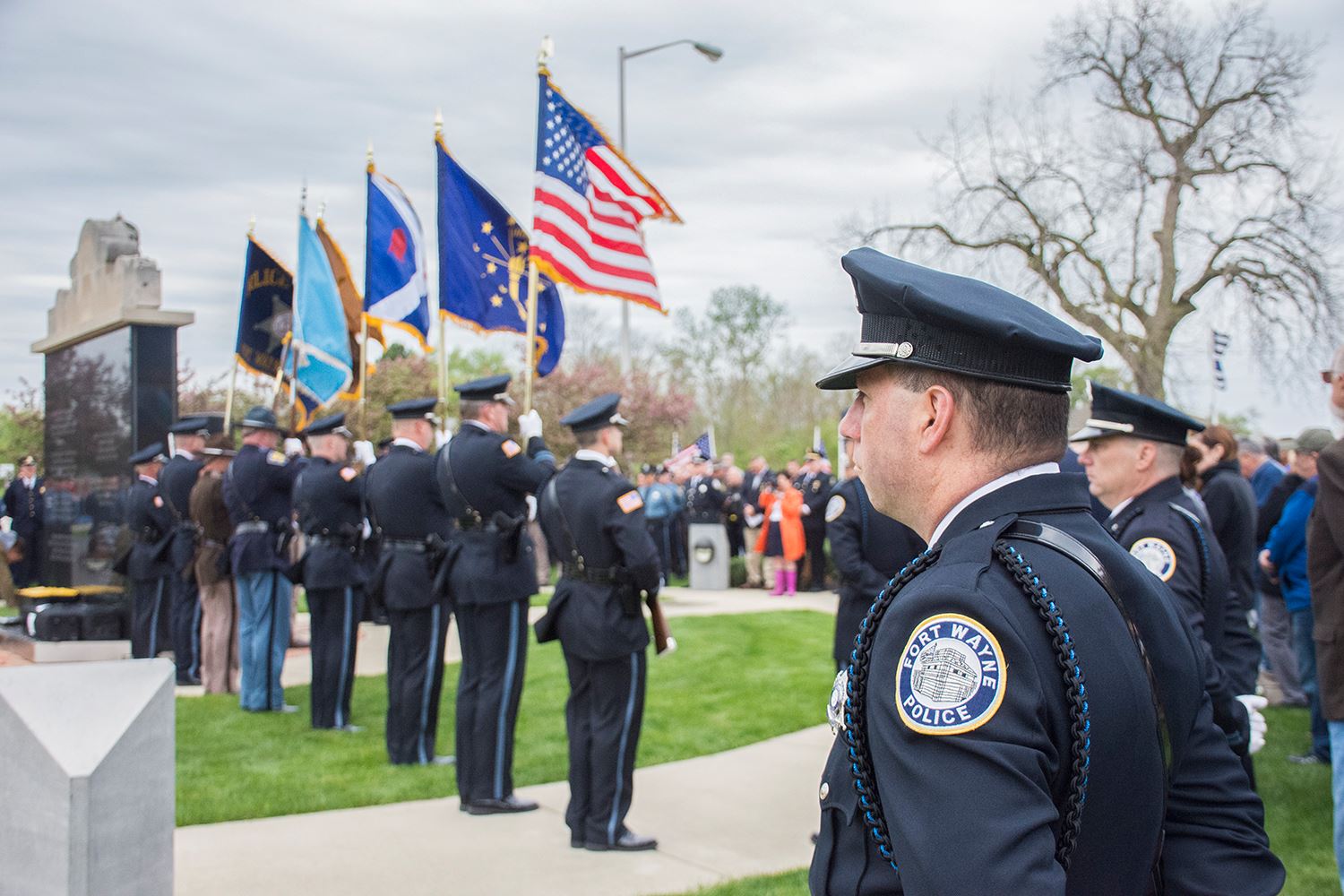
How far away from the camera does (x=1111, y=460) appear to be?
180 inches

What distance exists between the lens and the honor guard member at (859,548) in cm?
588

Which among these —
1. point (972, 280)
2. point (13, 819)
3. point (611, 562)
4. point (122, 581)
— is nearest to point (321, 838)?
point (611, 562)

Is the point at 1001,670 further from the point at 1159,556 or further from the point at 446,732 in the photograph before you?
the point at 446,732

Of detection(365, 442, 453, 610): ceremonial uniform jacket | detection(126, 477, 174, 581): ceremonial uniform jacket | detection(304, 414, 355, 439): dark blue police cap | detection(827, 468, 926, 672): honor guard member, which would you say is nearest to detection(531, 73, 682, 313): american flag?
detection(365, 442, 453, 610): ceremonial uniform jacket

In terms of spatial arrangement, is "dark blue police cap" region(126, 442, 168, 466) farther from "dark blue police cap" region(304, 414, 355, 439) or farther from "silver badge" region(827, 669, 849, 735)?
"silver badge" region(827, 669, 849, 735)

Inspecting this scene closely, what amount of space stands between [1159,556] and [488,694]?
4.00m

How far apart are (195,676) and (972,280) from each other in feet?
35.7

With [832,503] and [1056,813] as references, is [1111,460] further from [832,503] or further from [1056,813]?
[1056,813]

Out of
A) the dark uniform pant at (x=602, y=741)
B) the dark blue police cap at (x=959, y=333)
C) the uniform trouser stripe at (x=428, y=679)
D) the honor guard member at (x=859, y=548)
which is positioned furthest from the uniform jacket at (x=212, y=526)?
the dark blue police cap at (x=959, y=333)

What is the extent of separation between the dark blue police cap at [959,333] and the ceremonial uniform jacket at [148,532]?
33.5 feet

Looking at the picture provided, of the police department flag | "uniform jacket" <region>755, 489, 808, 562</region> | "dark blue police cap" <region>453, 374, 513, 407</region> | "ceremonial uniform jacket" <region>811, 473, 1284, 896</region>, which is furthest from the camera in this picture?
"uniform jacket" <region>755, 489, 808, 562</region>

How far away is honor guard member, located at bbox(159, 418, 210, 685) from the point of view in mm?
10633

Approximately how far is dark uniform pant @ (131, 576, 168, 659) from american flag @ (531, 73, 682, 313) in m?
5.92

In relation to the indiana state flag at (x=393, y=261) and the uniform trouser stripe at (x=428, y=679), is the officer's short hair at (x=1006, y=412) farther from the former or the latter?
the indiana state flag at (x=393, y=261)
